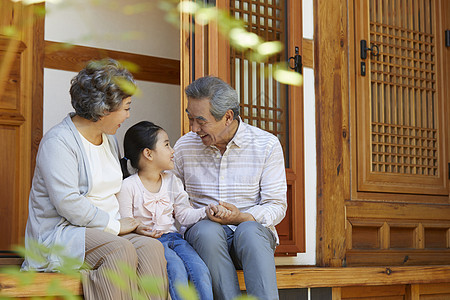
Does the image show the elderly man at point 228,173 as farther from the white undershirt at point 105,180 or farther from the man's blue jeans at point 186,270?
the white undershirt at point 105,180

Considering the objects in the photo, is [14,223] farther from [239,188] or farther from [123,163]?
[239,188]

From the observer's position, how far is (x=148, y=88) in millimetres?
5145

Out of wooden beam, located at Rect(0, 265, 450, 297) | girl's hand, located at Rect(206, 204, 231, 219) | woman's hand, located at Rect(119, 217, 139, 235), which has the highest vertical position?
girl's hand, located at Rect(206, 204, 231, 219)

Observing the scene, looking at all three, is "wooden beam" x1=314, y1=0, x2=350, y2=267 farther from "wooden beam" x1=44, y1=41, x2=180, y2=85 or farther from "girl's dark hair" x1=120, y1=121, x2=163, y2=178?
"wooden beam" x1=44, y1=41, x2=180, y2=85

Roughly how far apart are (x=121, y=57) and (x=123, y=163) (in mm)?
2474

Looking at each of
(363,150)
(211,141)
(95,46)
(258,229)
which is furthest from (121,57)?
(258,229)

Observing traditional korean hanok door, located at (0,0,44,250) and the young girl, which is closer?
the young girl

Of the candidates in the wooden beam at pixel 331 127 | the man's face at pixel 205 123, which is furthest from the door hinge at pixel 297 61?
the man's face at pixel 205 123

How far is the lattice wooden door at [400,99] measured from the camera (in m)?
3.88

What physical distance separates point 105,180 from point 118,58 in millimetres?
2761

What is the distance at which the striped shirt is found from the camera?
282 centimetres

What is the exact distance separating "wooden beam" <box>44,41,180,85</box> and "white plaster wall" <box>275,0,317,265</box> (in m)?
1.49

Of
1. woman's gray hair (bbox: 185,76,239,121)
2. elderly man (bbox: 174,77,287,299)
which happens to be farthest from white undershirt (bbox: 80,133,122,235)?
woman's gray hair (bbox: 185,76,239,121)

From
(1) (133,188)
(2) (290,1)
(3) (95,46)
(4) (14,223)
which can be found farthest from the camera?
(3) (95,46)
